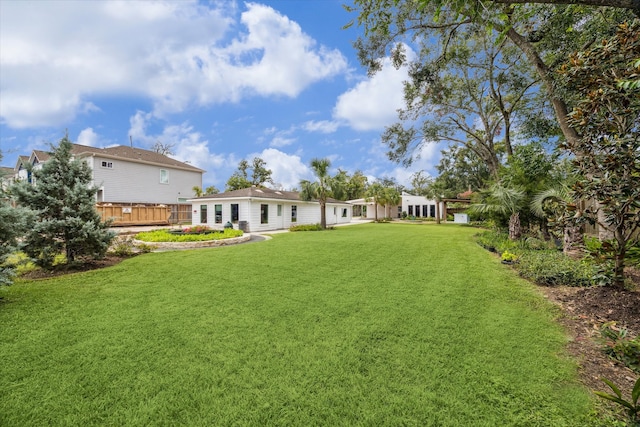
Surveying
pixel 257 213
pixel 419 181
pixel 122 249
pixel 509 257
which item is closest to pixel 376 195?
pixel 419 181

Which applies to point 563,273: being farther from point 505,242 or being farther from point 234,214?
point 234,214

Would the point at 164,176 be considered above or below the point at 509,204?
above

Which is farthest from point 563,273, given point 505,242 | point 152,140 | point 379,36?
point 152,140

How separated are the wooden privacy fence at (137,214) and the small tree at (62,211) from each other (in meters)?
16.4

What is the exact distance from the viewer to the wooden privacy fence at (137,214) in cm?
2152

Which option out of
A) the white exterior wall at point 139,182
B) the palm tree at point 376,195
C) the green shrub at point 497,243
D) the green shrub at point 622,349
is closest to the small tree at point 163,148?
the white exterior wall at point 139,182

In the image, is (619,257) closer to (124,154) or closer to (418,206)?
(124,154)

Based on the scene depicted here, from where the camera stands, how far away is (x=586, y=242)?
15.9 ft

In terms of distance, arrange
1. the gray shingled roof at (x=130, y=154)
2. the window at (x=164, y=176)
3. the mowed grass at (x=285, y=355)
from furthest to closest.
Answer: the window at (x=164, y=176), the gray shingled roof at (x=130, y=154), the mowed grass at (x=285, y=355)

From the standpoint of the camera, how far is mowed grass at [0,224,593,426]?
228cm

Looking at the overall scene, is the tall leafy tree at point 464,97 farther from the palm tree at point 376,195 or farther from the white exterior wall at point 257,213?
the palm tree at point 376,195

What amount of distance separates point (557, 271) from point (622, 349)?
388cm

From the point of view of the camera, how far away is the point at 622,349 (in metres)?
2.88

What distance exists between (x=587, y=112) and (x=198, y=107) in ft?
69.7
